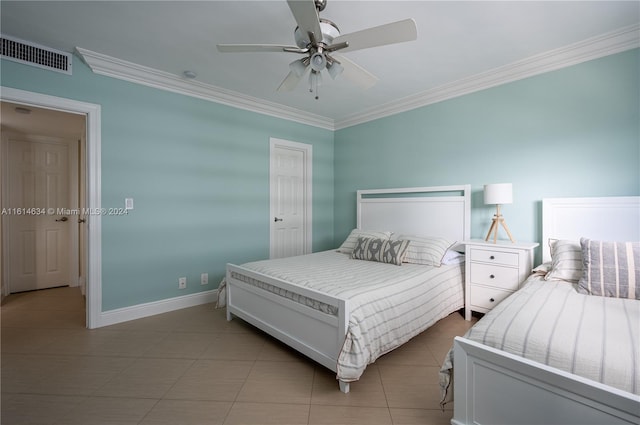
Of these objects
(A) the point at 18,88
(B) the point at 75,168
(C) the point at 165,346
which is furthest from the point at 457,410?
Result: (B) the point at 75,168

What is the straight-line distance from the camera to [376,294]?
197cm

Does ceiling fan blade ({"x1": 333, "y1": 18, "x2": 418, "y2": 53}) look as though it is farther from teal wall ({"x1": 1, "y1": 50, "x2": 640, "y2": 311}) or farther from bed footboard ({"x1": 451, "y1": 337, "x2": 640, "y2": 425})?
teal wall ({"x1": 1, "y1": 50, "x2": 640, "y2": 311})

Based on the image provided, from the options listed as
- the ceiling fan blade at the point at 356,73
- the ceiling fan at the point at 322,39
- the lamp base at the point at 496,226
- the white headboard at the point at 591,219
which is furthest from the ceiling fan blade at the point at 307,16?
the white headboard at the point at 591,219

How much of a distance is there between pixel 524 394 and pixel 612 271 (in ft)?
4.15

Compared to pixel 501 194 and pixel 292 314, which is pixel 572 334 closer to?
pixel 292 314

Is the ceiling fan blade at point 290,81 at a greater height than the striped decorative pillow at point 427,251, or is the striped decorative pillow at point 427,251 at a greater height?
the ceiling fan blade at point 290,81

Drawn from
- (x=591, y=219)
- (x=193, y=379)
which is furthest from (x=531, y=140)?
(x=193, y=379)

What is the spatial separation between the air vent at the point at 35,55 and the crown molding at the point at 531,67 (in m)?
3.40

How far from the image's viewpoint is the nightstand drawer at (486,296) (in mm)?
2629

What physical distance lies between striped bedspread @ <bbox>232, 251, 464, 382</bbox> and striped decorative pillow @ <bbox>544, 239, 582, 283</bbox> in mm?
818

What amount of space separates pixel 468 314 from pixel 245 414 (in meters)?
2.27

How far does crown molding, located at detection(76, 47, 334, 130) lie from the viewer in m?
2.69

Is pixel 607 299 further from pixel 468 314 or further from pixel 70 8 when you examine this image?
pixel 70 8

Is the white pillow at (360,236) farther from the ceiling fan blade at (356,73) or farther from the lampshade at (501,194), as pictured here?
the ceiling fan blade at (356,73)
